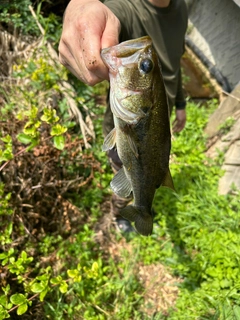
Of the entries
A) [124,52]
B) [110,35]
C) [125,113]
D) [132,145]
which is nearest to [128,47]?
[124,52]

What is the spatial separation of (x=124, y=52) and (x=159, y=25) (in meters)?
1.05

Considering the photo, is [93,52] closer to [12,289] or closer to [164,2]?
[164,2]

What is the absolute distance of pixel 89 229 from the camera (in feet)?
10.4

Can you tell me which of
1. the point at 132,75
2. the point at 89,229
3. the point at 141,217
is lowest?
the point at 89,229

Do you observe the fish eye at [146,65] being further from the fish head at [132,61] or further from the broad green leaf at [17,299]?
the broad green leaf at [17,299]

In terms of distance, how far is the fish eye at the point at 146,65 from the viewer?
4.22 ft

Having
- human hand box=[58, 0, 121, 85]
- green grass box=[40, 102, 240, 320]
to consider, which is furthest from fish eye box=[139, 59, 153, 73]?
green grass box=[40, 102, 240, 320]

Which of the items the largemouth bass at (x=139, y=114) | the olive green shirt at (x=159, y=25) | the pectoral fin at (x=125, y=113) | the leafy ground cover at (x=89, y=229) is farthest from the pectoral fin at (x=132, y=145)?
the olive green shirt at (x=159, y=25)

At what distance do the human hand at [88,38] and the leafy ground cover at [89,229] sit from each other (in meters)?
0.66

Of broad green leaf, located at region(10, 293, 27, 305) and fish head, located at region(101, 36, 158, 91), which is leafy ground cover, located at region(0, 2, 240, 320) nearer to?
broad green leaf, located at region(10, 293, 27, 305)

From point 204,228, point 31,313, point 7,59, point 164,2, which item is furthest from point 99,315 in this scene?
point 7,59

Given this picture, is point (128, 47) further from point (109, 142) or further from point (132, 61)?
point (109, 142)

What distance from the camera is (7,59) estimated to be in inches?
135

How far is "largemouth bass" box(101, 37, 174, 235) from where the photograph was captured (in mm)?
1289
